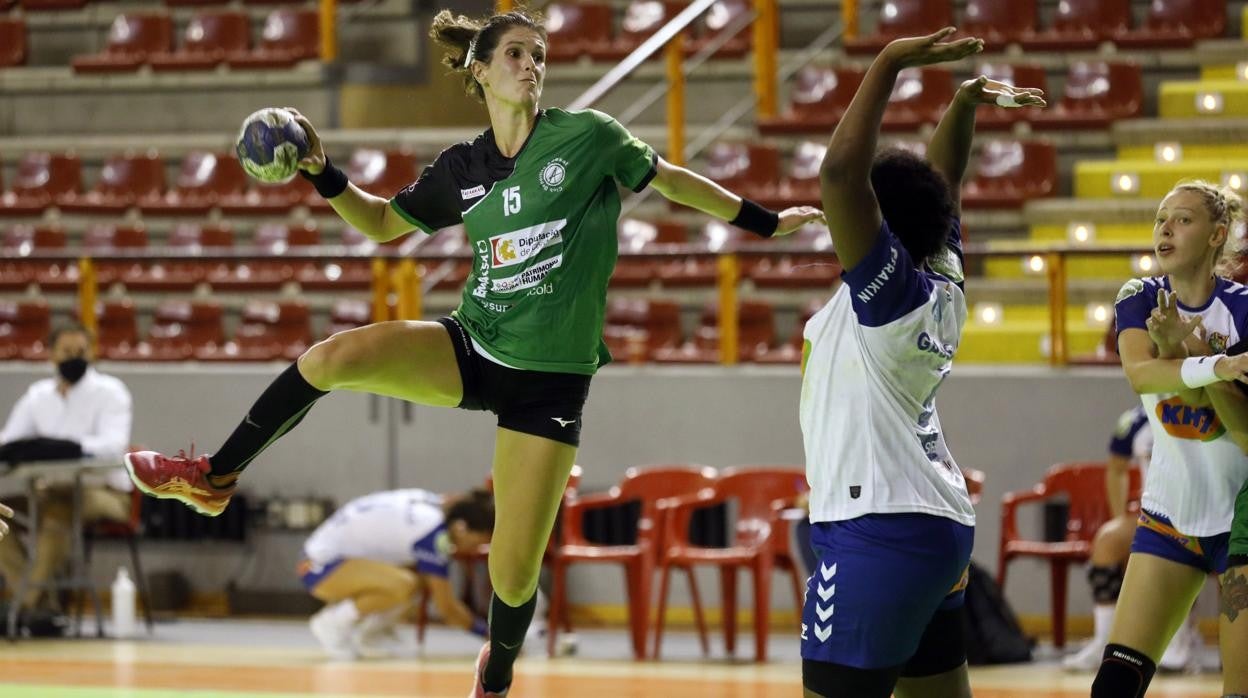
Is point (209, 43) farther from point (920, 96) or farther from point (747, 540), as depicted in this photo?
point (747, 540)

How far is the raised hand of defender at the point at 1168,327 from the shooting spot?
443 cm

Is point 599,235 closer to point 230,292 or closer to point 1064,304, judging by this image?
point 1064,304

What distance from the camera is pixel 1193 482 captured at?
4570 mm

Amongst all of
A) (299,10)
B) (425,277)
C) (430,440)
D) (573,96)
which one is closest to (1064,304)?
(430,440)

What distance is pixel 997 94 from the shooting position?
13.4ft

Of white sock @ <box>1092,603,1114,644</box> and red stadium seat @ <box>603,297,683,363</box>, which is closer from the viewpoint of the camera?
white sock @ <box>1092,603,1114,644</box>

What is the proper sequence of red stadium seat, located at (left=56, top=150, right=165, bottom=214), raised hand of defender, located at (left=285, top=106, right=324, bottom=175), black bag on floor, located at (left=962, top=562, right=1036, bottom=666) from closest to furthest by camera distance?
raised hand of defender, located at (left=285, top=106, right=324, bottom=175) → black bag on floor, located at (left=962, top=562, right=1036, bottom=666) → red stadium seat, located at (left=56, top=150, right=165, bottom=214)

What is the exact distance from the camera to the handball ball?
4.73 meters

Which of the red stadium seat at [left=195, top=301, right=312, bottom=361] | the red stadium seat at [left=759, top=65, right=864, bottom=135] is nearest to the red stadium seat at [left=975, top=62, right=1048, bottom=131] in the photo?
the red stadium seat at [left=759, top=65, right=864, bottom=135]

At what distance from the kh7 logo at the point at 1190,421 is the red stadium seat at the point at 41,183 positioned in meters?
11.1

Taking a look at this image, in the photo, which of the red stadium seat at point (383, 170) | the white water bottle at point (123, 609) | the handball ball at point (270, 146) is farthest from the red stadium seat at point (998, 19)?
the handball ball at point (270, 146)

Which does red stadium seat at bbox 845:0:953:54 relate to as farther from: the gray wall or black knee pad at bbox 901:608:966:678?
black knee pad at bbox 901:608:966:678

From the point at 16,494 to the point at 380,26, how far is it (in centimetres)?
649

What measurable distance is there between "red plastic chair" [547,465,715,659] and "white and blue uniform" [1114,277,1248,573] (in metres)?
4.15
